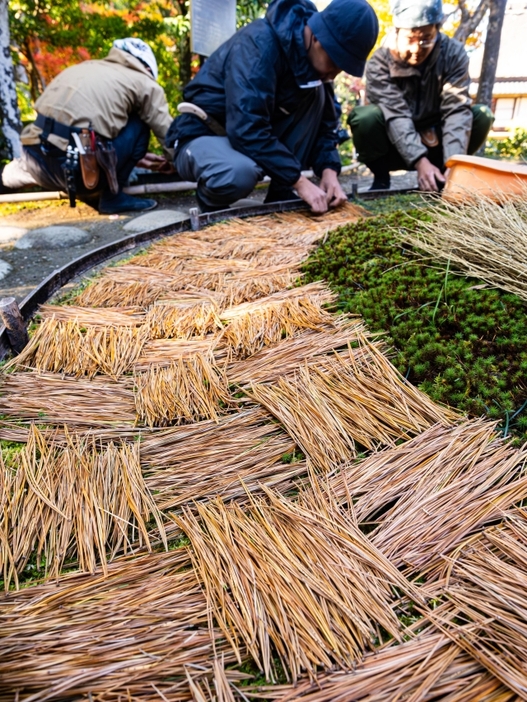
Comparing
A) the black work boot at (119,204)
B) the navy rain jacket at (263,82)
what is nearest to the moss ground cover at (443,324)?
the navy rain jacket at (263,82)

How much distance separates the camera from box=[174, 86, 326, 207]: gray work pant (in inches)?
121

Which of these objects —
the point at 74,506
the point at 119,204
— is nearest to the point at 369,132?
the point at 119,204

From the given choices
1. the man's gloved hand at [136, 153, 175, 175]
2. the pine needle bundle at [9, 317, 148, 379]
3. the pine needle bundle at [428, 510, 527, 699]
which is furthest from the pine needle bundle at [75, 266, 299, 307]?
the man's gloved hand at [136, 153, 175, 175]

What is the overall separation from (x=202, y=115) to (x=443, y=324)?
8.66 ft

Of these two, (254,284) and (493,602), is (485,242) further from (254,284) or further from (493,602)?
(493,602)

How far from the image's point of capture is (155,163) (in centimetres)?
516

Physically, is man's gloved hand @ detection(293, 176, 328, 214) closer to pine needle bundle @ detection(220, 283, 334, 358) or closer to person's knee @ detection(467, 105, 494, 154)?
pine needle bundle @ detection(220, 283, 334, 358)

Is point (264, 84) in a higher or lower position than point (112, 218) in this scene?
higher

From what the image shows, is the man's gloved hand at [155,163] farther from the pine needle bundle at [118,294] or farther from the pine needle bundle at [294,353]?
the pine needle bundle at [294,353]

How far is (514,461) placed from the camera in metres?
1.02

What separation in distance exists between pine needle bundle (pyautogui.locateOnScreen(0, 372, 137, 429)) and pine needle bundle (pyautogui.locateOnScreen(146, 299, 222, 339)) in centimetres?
30

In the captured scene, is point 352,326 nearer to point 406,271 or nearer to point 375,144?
point 406,271

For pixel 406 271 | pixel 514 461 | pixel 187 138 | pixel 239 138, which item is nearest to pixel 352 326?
pixel 406 271

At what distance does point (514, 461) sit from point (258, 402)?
25.5 inches
